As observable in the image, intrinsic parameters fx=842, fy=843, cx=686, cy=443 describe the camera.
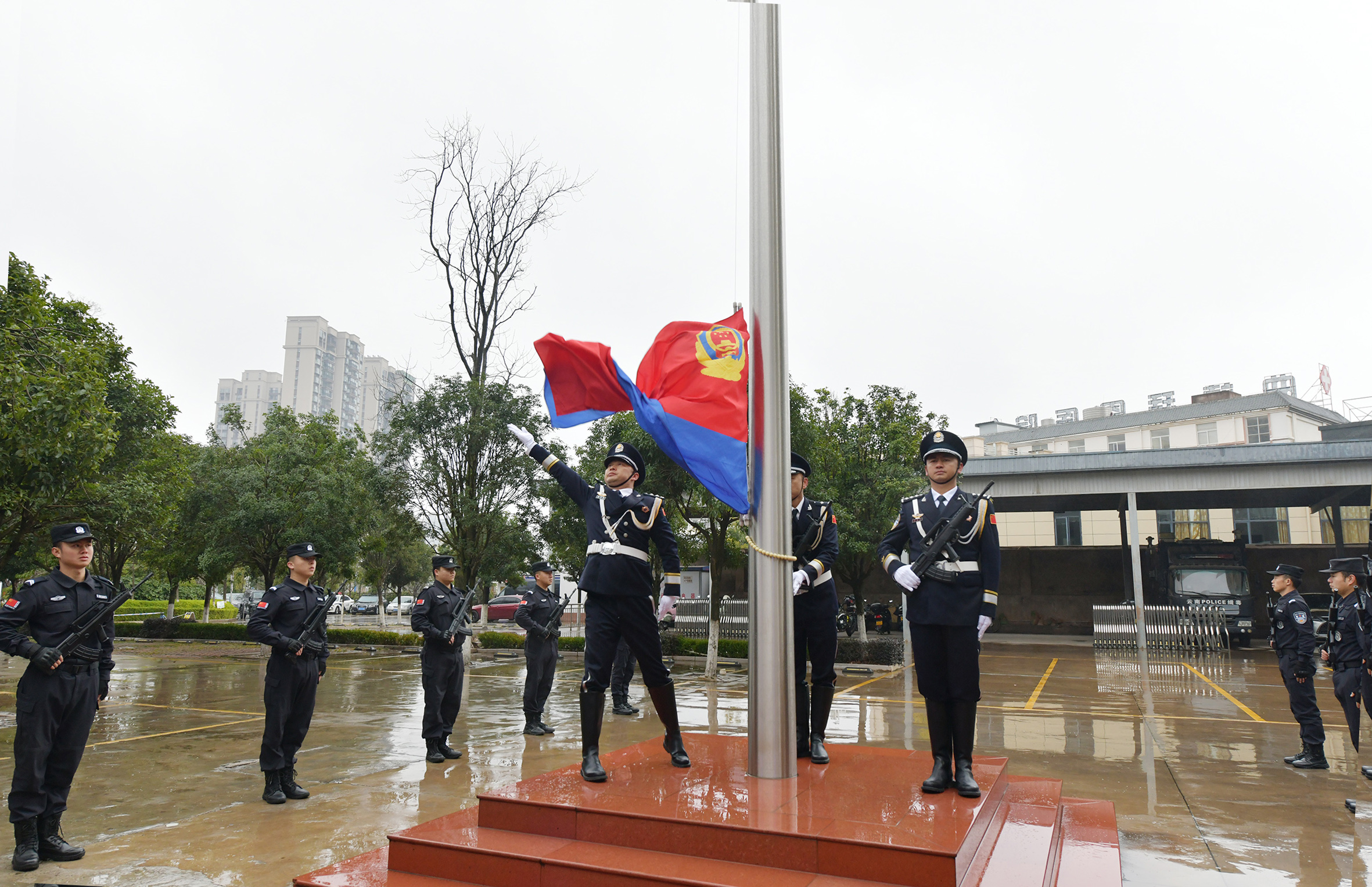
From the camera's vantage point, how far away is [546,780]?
454 cm

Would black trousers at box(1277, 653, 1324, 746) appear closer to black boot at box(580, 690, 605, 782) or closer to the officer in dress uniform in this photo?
the officer in dress uniform

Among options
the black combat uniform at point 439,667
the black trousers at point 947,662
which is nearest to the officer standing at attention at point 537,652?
the black combat uniform at point 439,667

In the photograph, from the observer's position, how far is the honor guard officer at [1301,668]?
23.5 feet

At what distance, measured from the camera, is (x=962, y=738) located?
13.9 feet

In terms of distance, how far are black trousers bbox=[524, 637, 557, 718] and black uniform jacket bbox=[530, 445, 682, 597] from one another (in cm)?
430

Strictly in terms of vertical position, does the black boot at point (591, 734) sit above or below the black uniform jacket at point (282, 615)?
below

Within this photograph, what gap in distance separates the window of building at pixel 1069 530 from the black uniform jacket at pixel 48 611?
41.0 metres

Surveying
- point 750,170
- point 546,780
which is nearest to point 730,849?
point 546,780

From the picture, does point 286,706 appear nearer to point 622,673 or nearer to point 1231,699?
point 622,673

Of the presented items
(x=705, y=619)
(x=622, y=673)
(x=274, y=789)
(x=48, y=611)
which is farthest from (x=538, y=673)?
(x=705, y=619)

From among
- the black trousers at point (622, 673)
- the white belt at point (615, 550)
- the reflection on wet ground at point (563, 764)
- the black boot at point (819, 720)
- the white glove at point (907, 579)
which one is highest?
the white belt at point (615, 550)

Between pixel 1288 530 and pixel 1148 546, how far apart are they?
1493 centimetres

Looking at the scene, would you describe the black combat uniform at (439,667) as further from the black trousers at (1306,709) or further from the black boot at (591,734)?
the black trousers at (1306,709)

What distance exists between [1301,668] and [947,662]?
492 cm
